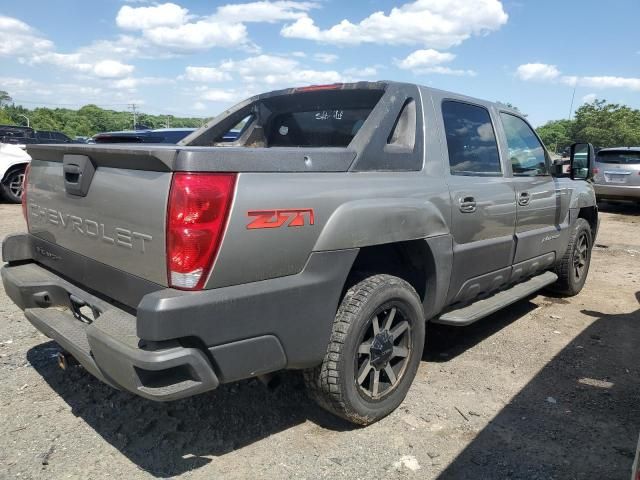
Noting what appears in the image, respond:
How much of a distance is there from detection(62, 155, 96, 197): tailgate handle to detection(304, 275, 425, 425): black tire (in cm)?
140

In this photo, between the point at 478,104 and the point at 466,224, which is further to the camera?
the point at 478,104

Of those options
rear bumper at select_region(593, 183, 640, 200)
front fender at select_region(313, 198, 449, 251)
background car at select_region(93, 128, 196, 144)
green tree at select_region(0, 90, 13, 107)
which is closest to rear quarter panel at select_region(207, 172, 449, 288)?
front fender at select_region(313, 198, 449, 251)

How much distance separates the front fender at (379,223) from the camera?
244 centimetres

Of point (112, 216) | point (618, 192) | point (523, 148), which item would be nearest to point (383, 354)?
point (112, 216)

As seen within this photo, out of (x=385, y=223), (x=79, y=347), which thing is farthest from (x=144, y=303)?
(x=385, y=223)

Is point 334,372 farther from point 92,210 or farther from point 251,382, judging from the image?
point 92,210

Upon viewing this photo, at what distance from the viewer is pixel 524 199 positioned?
4.08 metres

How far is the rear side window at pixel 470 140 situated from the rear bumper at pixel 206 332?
1395 mm

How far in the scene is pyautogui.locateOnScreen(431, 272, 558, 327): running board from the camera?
3.39 metres

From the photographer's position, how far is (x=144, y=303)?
1.97 meters

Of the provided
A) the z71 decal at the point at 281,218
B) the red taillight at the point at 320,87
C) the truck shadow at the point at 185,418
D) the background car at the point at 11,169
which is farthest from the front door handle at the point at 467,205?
the background car at the point at 11,169

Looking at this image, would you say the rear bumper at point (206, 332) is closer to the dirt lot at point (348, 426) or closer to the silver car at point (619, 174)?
the dirt lot at point (348, 426)

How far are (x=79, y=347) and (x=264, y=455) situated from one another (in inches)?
40.9

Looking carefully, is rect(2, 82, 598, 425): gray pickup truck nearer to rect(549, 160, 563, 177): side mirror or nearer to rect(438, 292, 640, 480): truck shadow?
rect(438, 292, 640, 480): truck shadow
